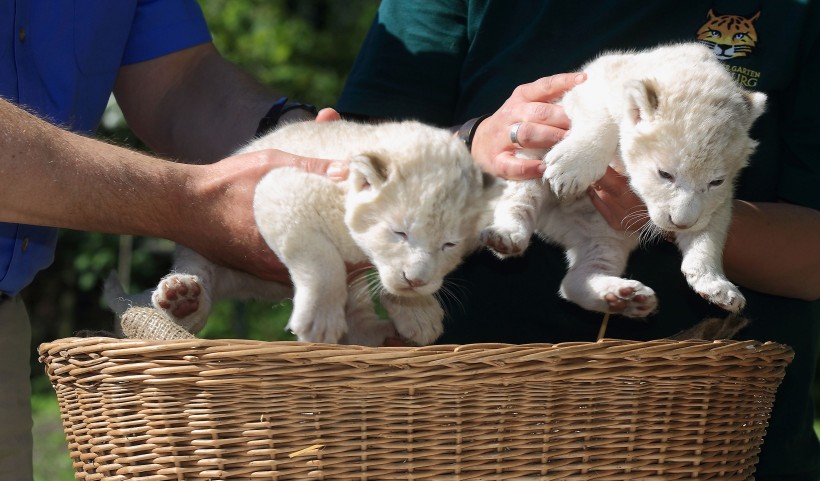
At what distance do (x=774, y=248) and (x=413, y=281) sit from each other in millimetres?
1237

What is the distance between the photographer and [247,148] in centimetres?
340

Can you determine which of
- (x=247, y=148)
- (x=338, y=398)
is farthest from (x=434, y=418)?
(x=247, y=148)

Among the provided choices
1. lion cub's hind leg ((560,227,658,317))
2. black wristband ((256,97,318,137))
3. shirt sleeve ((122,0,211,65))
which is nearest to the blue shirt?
shirt sleeve ((122,0,211,65))

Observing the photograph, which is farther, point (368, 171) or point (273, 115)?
point (273, 115)

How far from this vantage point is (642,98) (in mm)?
2773

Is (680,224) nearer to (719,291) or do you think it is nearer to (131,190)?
(719,291)

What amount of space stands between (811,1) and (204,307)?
7.45ft

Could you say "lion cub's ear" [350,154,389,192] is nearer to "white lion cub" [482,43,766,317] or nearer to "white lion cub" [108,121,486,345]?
A: "white lion cub" [108,121,486,345]

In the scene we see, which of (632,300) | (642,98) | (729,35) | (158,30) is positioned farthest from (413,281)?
(158,30)

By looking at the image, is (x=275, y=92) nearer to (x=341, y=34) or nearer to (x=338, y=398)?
(x=338, y=398)

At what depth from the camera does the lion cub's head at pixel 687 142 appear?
108 inches

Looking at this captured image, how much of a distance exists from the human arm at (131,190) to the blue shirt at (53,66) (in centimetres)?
43

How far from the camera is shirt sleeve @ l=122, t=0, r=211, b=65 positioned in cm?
360

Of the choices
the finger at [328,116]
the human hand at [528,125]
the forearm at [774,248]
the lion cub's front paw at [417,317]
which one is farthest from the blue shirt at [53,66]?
the forearm at [774,248]
